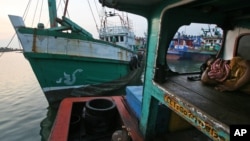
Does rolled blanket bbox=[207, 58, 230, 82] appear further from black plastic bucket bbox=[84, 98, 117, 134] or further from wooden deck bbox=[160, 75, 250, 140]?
black plastic bucket bbox=[84, 98, 117, 134]

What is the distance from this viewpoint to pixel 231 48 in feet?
12.5

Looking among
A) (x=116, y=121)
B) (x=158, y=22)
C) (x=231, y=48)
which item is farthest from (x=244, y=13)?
(x=116, y=121)

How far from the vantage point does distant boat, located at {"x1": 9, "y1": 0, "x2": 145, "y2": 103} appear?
7.74m

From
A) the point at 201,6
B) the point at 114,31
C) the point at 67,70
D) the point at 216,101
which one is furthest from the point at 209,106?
the point at 114,31

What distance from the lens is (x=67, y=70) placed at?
8.68m

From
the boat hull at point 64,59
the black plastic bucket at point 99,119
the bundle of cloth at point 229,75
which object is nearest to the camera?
the bundle of cloth at point 229,75

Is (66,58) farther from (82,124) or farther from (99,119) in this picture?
(99,119)

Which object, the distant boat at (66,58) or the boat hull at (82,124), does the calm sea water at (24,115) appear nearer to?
the distant boat at (66,58)

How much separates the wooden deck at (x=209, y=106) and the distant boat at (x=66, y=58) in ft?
21.9

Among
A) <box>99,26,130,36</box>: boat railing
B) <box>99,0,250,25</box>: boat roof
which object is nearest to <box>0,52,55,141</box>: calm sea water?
<box>99,0,250,25</box>: boat roof

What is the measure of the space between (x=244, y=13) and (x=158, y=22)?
1.62 m

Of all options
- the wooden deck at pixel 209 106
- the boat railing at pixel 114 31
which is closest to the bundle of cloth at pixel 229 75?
the wooden deck at pixel 209 106

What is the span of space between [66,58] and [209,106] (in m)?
7.45

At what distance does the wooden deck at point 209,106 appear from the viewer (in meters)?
1.70
